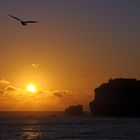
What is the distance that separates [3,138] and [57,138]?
1266 cm

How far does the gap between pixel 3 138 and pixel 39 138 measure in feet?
26.6

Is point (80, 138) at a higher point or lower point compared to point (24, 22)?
lower

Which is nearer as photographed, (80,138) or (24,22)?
(24,22)

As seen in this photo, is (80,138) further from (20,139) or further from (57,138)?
(20,139)

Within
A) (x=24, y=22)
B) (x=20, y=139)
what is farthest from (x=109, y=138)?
(x=24, y=22)

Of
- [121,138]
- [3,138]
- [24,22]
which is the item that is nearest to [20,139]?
[3,138]

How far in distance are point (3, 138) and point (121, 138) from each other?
2651 centimetres

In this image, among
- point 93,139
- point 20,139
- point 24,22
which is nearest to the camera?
point 24,22

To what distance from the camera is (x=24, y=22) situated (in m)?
64.2

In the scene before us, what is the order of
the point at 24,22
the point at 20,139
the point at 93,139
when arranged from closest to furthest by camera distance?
the point at 24,22
the point at 93,139
the point at 20,139

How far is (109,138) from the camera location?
108 m

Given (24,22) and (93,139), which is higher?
(24,22)

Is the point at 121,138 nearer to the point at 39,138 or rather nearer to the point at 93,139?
the point at 93,139

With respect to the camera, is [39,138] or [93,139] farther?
[39,138]
